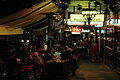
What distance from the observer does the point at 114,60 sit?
56.8 ft

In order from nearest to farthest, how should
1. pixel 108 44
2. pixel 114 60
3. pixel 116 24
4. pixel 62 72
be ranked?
pixel 62 72, pixel 116 24, pixel 114 60, pixel 108 44

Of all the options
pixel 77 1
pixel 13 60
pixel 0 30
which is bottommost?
pixel 13 60

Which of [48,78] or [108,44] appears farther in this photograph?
[108,44]

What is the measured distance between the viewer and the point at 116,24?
16.1m

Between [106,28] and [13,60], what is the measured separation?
12.2 meters

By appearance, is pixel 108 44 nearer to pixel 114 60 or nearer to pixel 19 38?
pixel 114 60

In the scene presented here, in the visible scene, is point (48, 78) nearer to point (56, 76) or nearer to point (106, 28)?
point (56, 76)

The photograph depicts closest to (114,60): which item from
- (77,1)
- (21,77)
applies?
(77,1)

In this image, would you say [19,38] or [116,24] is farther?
[19,38]

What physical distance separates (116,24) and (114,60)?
2.96m

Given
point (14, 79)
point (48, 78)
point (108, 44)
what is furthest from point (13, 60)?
point (108, 44)

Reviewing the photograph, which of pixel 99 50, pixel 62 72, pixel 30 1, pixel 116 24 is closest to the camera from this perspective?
pixel 30 1

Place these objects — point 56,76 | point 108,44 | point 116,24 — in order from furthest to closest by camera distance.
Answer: point 108,44, point 116,24, point 56,76

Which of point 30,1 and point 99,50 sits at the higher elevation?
point 30,1
